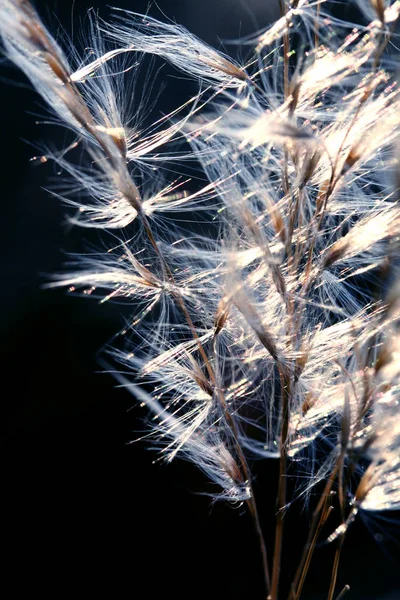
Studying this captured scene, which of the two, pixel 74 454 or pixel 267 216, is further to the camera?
pixel 74 454

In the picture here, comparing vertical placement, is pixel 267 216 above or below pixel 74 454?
above

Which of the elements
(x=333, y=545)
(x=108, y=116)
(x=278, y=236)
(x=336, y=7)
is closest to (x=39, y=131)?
(x=336, y=7)

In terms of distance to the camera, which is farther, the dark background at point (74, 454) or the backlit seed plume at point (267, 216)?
the dark background at point (74, 454)

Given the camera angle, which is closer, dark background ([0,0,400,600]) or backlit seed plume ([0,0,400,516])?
backlit seed plume ([0,0,400,516])

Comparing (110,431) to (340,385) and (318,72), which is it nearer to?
(340,385)
